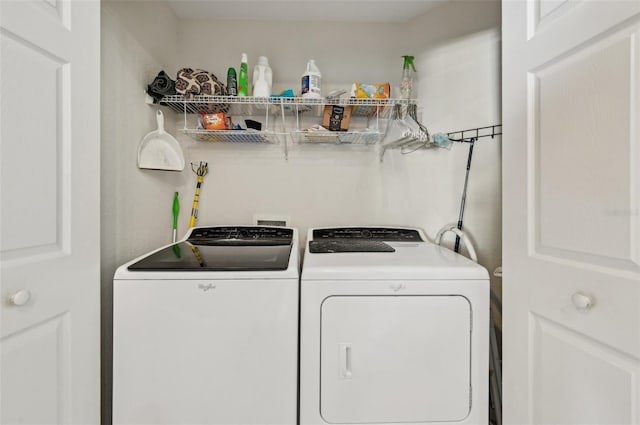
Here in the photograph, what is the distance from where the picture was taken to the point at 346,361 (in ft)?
3.82

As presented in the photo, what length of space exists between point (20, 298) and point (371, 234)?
1636 millimetres

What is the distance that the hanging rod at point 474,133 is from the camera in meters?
1.69

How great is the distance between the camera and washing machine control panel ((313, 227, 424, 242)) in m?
1.89

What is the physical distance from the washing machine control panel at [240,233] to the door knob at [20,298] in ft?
3.57

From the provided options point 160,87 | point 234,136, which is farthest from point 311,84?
point 160,87

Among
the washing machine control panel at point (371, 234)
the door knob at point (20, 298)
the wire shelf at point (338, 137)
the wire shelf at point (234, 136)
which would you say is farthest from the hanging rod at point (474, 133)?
the door knob at point (20, 298)

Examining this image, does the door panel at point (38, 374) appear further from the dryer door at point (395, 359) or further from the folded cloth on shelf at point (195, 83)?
the folded cloth on shelf at point (195, 83)

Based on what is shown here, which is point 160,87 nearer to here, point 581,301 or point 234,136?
point 234,136

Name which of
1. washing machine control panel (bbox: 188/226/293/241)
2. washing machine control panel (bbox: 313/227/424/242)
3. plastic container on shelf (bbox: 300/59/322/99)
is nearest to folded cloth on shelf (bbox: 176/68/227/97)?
plastic container on shelf (bbox: 300/59/322/99)

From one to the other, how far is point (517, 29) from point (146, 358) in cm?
187

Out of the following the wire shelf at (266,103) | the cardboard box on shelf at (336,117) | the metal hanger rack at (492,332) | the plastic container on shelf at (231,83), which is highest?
the plastic container on shelf at (231,83)

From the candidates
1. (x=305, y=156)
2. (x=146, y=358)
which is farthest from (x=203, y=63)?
(x=146, y=358)

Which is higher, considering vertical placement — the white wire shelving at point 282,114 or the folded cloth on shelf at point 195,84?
the folded cloth on shelf at point 195,84

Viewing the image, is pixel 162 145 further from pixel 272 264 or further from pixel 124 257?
pixel 272 264
